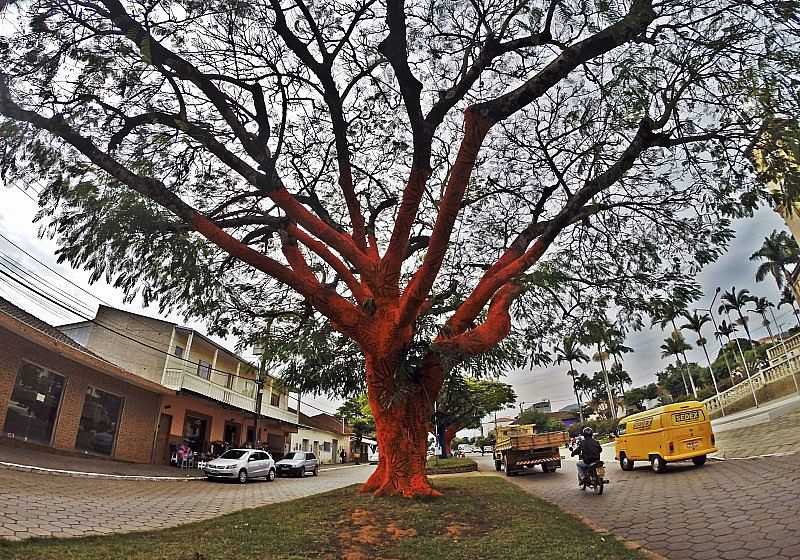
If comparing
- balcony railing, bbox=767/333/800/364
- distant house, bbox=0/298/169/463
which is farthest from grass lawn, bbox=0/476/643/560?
balcony railing, bbox=767/333/800/364

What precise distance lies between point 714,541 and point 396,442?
5.16 m

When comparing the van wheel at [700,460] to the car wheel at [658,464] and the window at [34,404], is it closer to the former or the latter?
the car wheel at [658,464]

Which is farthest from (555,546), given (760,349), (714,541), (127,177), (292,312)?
(760,349)

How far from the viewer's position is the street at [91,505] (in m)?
6.55

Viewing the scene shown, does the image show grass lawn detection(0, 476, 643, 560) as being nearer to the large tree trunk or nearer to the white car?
the large tree trunk

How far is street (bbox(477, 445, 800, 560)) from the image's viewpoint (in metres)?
5.54

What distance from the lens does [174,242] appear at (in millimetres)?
9109

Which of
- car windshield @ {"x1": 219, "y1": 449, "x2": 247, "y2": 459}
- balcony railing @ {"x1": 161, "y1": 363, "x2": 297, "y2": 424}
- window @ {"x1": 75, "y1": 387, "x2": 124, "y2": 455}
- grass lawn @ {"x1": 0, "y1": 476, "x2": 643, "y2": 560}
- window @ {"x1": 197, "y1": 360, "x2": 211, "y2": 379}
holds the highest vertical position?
window @ {"x1": 197, "y1": 360, "x2": 211, "y2": 379}

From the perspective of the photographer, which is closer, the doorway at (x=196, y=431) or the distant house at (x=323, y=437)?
the doorway at (x=196, y=431)

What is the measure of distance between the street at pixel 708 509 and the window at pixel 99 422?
15.9m

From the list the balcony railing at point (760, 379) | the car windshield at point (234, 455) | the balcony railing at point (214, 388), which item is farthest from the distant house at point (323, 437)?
the balcony railing at point (760, 379)

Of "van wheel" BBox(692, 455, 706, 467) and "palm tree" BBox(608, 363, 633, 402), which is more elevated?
"palm tree" BBox(608, 363, 633, 402)

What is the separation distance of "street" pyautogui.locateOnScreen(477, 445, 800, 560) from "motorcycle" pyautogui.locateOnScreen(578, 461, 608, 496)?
231mm

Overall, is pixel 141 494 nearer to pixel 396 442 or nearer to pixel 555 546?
pixel 396 442
